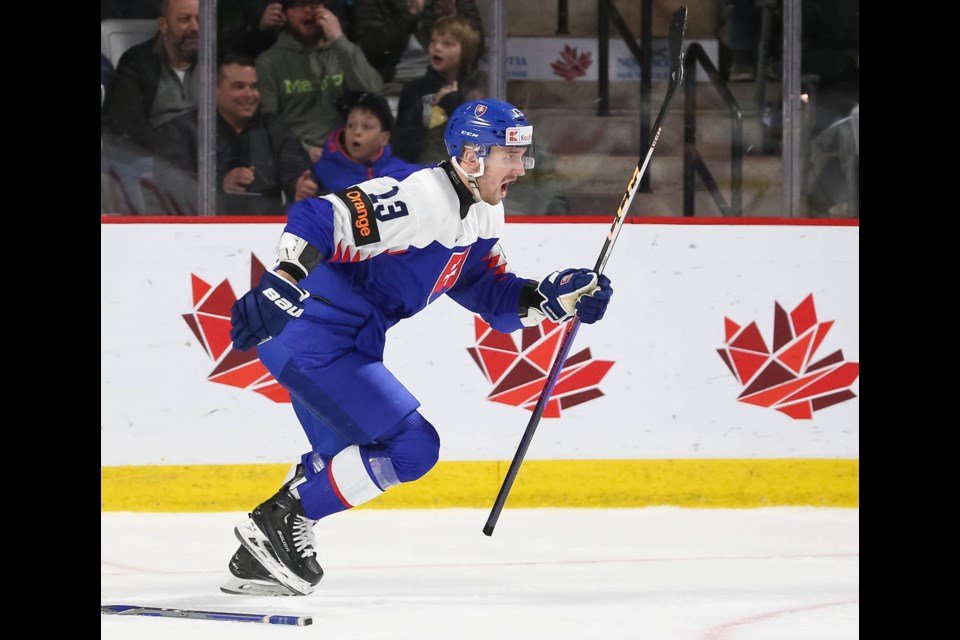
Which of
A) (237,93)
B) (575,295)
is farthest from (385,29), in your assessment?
(575,295)

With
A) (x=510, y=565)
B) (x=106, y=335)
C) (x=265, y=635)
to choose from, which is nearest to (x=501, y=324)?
(x=510, y=565)

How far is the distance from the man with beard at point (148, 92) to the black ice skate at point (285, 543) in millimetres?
1769

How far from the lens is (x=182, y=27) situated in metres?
5.18

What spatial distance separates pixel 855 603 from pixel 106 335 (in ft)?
8.48

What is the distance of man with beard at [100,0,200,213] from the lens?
5.16 m

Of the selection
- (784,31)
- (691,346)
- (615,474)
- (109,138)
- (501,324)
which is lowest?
(615,474)

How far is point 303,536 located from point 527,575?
2.28 feet

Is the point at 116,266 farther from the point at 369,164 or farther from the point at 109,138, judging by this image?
the point at 369,164

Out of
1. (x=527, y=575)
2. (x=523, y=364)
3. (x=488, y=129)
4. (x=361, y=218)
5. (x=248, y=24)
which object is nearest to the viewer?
(x=361, y=218)

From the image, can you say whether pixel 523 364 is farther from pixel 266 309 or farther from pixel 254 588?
pixel 266 309

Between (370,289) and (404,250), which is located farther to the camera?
(370,289)

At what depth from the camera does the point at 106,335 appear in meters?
4.96

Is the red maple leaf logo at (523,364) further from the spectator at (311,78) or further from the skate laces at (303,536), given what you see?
the skate laces at (303,536)

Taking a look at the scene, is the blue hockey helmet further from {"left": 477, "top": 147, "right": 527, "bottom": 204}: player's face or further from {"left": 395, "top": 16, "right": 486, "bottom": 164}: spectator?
{"left": 395, "top": 16, "right": 486, "bottom": 164}: spectator
